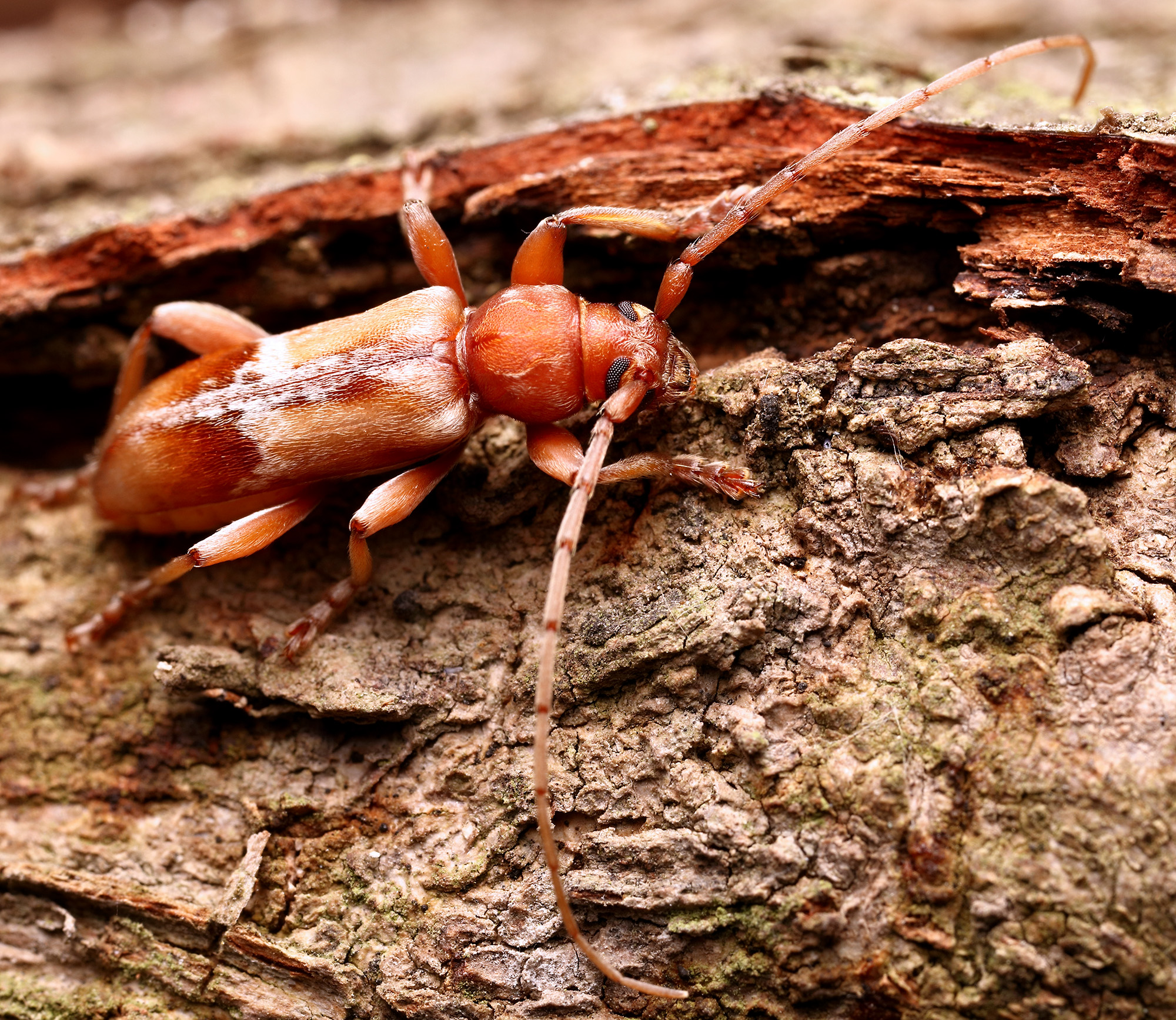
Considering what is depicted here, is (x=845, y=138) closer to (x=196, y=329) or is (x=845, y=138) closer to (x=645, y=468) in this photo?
(x=645, y=468)

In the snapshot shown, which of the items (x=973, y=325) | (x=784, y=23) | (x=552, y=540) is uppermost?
(x=784, y=23)

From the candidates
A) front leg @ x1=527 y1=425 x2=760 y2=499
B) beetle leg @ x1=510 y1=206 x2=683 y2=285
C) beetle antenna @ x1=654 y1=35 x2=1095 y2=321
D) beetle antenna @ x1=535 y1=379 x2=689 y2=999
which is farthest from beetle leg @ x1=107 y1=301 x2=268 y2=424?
beetle antenna @ x1=654 y1=35 x2=1095 y2=321

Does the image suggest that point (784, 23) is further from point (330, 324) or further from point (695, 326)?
point (330, 324)

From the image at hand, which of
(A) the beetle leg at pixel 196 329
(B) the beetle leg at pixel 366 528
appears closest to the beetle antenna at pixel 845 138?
(B) the beetle leg at pixel 366 528

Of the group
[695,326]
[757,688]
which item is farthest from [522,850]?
[695,326]

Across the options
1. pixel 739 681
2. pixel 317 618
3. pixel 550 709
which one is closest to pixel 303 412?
pixel 317 618

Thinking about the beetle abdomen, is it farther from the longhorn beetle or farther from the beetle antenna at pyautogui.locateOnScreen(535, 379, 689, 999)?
the beetle antenna at pyautogui.locateOnScreen(535, 379, 689, 999)
